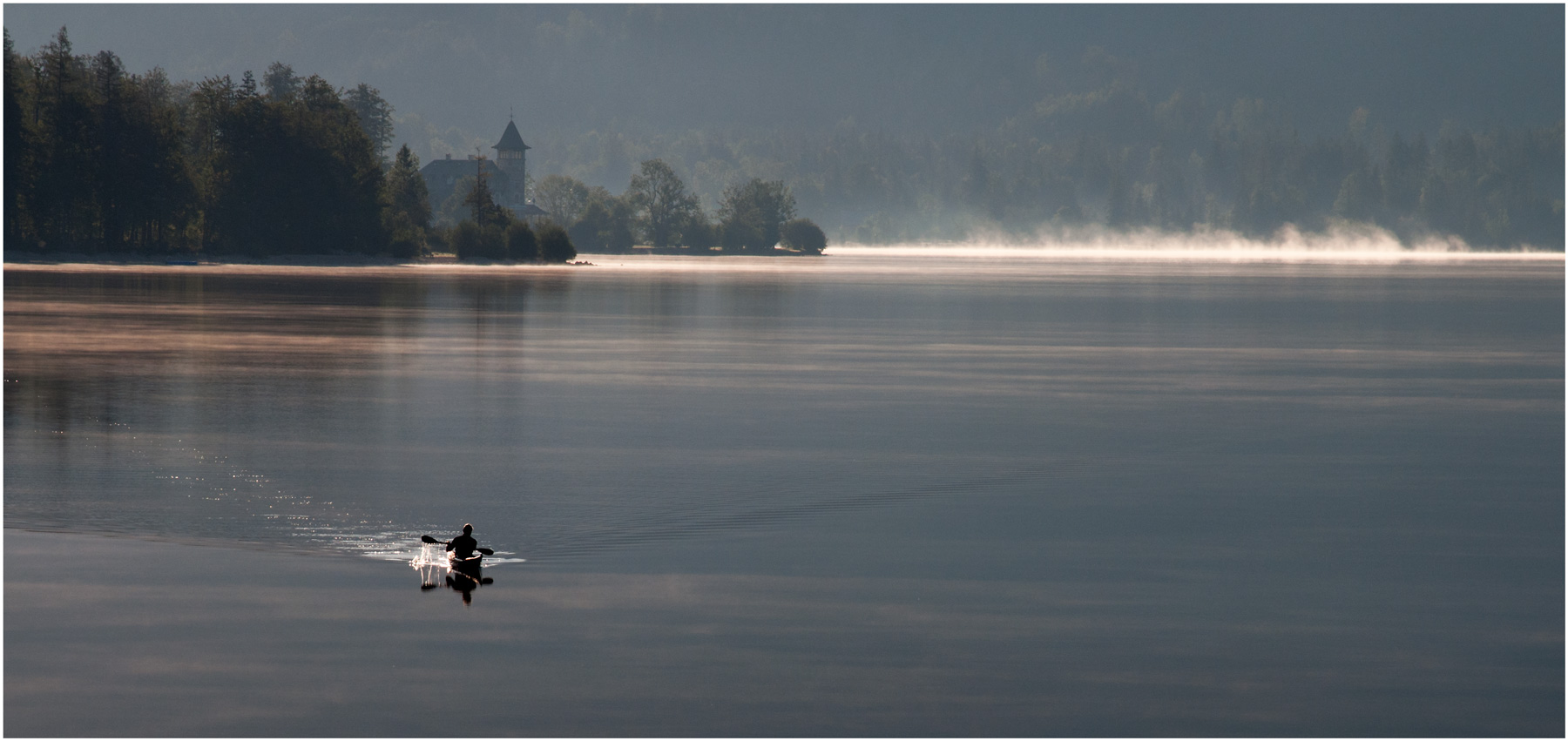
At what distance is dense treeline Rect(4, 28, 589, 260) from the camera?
117 m

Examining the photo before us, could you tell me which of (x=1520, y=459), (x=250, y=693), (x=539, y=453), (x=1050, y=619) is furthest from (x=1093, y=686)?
(x=1520, y=459)

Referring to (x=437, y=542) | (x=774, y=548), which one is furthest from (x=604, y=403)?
(x=437, y=542)

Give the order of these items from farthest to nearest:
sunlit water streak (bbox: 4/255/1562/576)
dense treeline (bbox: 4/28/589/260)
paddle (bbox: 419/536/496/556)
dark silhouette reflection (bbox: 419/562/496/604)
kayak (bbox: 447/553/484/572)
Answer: dense treeline (bbox: 4/28/589/260) < sunlit water streak (bbox: 4/255/1562/576) < paddle (bbox: 419/536/496/556) < kayak (bbox: 447/553/484/572) < dark silhouette reflection (bbox: 419/562/496/604)

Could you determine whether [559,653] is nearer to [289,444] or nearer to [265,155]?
[289,444]

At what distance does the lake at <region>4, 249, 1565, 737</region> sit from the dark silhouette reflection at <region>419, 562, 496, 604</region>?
94mm

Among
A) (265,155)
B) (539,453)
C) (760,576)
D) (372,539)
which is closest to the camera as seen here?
(760,576)

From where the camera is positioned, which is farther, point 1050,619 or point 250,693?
point 1050,619

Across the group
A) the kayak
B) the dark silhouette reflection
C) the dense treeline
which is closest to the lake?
the dark silhouette reflection

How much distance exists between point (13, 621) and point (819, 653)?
5655mm

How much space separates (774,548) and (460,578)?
9.45ft

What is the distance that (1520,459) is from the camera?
69.5ft

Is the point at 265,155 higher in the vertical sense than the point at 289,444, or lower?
higher

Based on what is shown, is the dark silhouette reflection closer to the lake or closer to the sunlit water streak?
the lake

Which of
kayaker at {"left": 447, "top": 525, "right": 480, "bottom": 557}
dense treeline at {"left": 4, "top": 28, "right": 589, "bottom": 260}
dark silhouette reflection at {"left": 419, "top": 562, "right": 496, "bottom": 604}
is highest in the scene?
dense treeline at {"left": 4, "top": 28, "right": 589, "bottom": 260}
